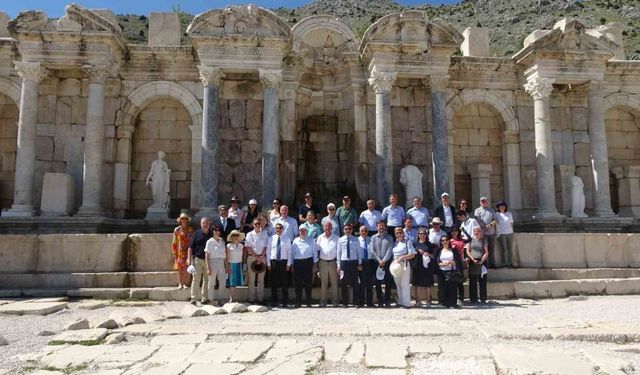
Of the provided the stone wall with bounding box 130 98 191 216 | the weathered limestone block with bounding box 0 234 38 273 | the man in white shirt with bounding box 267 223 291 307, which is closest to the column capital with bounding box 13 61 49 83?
the stone wall with bounding box 130 98 191 216

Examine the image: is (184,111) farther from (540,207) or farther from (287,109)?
(540,207)

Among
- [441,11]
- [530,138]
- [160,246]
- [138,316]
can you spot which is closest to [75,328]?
[138,316]

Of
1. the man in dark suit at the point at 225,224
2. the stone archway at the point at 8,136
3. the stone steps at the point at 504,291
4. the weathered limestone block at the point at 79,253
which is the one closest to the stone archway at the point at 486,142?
the stone steps at the point at 504,291

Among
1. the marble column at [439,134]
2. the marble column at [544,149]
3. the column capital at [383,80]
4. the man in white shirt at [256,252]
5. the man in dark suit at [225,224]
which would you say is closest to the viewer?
the man in white shirt at [256,252]

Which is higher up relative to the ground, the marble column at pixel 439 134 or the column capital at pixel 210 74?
the column capital at pixel 210 74

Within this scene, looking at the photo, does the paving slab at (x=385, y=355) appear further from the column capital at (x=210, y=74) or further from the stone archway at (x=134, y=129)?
the stone archway at (x=134, y=129)

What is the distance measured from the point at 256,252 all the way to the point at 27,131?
8.38 m

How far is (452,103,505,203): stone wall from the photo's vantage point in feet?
54.6

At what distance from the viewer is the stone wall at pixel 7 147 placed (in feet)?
50.5

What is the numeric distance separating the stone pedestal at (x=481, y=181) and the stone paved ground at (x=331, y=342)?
7428 millimetres

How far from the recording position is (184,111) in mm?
15977

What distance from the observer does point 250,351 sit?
5738mm

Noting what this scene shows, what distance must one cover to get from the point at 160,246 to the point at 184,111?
6277 millimetres

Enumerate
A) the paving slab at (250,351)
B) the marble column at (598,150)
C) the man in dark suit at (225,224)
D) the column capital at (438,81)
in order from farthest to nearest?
the marble column at (598,150) < the column capital at (438,81) < the man in dark suit at (225,224) < the paving slab at (250,351)
